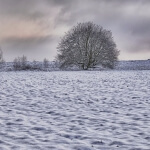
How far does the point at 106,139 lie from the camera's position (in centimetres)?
692

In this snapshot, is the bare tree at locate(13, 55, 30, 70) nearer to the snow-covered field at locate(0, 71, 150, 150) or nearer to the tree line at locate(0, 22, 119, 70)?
the tree line at locate(0, 22, 119, 70)

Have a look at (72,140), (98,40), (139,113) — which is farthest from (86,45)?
(72,140)

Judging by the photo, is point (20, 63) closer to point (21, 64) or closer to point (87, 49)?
point (21, 64)

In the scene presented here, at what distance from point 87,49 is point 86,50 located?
0.48m

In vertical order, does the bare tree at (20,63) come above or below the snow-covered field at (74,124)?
above

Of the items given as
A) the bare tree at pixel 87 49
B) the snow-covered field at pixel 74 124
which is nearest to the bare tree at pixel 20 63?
the bare tree at pixel 87 49

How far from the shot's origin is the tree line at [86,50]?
52.4 meters

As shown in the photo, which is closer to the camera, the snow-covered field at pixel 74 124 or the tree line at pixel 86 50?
the snow-covered field at pixel 74 124

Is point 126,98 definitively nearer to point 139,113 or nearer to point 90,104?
point 90,104

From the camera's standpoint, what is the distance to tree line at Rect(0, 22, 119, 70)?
52.4 metres

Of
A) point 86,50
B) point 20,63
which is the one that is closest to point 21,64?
point 20,63

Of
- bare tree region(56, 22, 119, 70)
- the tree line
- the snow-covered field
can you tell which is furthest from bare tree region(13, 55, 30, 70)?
the snow-covered field

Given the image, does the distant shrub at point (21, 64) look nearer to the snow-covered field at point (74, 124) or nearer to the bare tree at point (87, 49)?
the bare tree at point (87, 49)

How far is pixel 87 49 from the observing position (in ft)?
176
